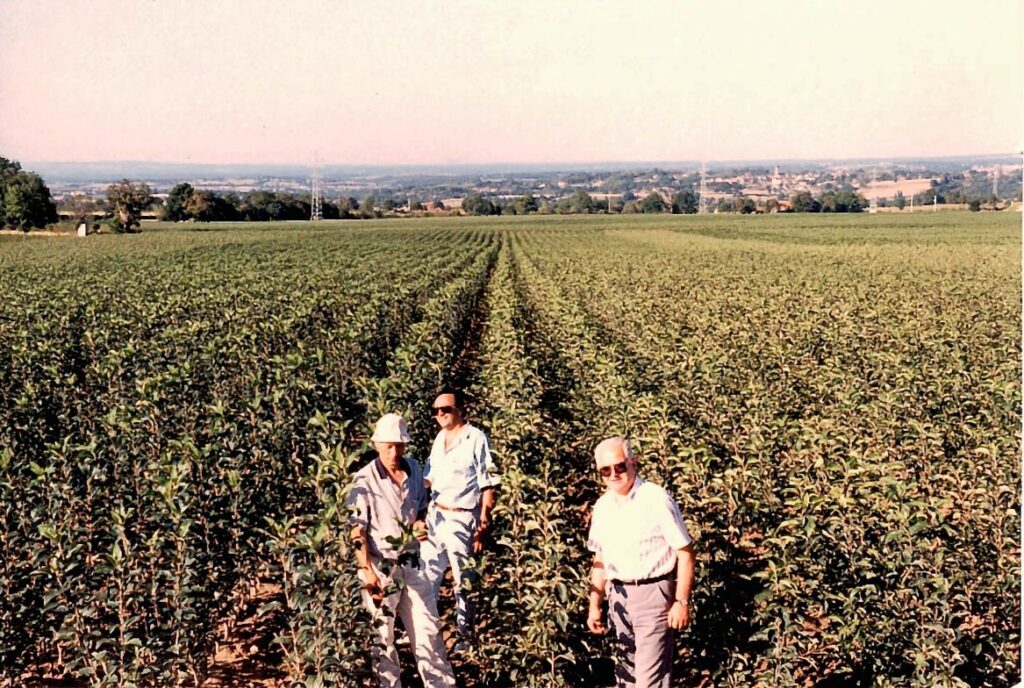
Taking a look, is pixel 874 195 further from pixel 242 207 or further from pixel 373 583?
pixel 373 583

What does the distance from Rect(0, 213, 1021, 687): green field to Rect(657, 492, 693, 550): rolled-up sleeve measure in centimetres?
96

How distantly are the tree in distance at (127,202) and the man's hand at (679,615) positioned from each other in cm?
9805

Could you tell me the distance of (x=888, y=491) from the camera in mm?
5926

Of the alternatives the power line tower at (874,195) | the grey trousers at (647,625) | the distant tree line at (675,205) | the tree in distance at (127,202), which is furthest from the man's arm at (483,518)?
the distant tree line at (675,205)

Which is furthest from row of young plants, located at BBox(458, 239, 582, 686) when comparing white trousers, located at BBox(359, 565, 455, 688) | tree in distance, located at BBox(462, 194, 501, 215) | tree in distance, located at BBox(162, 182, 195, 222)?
tree in distance, located at BBox(462, 194, 501, 215)

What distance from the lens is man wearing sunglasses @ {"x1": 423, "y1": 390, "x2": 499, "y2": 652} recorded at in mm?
6180

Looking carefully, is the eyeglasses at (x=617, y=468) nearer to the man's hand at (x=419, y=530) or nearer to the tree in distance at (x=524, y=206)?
the man's hand at (x=419, y=530)

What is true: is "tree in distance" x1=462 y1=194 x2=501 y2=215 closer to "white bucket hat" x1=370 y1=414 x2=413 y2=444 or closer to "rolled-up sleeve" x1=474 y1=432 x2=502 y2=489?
"rolled-up sleeve" x1=474 y1=432 x2=502 y2=489

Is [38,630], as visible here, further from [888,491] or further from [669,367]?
[669,367]

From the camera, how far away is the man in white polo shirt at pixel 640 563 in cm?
485

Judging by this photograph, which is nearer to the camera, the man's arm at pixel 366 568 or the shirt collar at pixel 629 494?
the shirt collar at pixel 629 494

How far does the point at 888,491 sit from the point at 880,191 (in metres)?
159

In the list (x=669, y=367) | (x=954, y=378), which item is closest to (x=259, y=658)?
(x=669, y=367)

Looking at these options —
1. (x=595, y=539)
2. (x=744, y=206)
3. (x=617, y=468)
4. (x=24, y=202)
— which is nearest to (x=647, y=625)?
(x=595, y=539)
